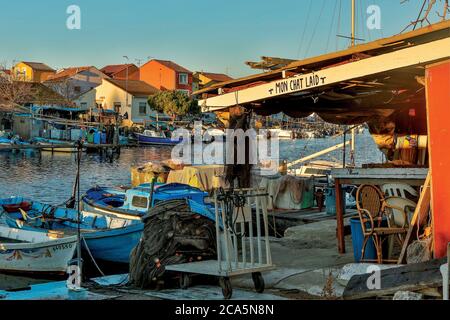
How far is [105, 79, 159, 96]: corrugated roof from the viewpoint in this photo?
8829 centimetres

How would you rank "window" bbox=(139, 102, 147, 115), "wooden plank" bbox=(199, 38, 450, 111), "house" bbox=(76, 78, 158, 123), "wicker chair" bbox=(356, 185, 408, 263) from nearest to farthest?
"wooden plank" bbox=(199, 38, 450, 111) < "wicker chair" bbox=(356, 185, 408, 263) < "house" bbox=(76, 78, 158, 123) < "window" bbox=(139, 102, 147, 115)

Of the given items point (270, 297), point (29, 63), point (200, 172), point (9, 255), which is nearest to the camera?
point (270, 297)

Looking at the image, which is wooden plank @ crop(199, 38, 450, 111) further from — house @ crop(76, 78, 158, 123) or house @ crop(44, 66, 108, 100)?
house @ crop(44, 66, 108, 100)

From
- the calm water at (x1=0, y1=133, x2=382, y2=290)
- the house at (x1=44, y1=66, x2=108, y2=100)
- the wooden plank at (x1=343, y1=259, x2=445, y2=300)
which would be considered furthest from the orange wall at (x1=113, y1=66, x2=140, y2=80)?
the wooden plank at (x1=343, y1=259, x2=445, y2=300)

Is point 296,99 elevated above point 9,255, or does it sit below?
above

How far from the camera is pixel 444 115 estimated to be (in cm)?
736

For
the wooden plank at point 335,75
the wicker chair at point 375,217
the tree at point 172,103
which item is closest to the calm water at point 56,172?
the tree at point 172,103

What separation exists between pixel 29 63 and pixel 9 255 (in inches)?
4358

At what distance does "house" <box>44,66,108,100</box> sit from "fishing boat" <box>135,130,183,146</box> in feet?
63.5

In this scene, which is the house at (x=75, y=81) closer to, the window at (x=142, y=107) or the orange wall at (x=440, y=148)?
the window at (x=142, y=107)

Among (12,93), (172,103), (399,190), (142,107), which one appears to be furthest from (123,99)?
(399,190)

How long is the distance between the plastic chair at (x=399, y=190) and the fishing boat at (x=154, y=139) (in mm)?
70732

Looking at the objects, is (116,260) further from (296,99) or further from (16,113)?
(16,113)
